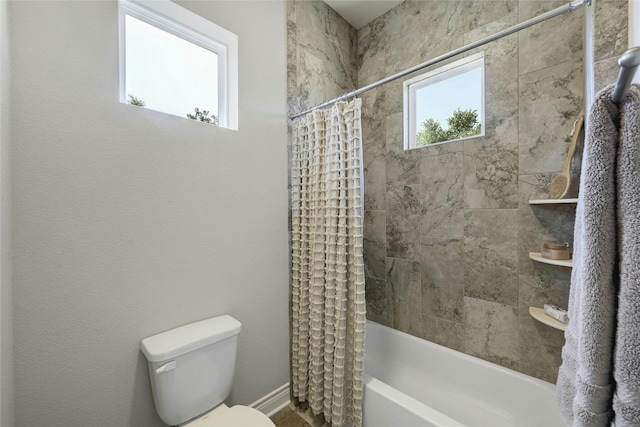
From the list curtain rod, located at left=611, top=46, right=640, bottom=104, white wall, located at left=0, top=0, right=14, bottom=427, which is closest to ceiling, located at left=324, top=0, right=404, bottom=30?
white wall, located at left=0, top=0, right=14, bottom=427

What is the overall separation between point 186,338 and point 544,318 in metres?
1.84

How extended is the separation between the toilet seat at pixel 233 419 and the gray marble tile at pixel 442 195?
5.04ft

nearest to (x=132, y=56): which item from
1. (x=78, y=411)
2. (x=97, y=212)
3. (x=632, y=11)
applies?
(x=97, y=212)

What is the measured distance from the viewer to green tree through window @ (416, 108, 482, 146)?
177cm

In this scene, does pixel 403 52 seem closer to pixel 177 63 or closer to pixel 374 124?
pixel 374 124

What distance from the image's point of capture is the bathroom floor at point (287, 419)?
1621 mm

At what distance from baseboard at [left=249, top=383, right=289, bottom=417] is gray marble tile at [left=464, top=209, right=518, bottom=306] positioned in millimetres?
1430

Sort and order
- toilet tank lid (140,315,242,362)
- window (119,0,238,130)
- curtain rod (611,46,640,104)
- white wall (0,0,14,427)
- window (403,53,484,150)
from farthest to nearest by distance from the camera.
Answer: window (403,53,484,150), window (119,0,238,130), toilet tank lid (140,315,242,362), white wall (0,0,14,427), curtain rod (611,46,640,104)

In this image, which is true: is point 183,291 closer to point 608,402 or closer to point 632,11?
point 608,402

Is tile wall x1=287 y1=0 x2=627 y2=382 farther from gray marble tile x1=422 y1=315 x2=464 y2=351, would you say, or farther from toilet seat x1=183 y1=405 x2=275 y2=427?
toilet seat x1=183 y1=405 x2=275 y2=427

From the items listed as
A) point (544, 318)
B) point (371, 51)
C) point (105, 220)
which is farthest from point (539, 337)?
point (371, 51)

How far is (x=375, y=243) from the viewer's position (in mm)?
2264

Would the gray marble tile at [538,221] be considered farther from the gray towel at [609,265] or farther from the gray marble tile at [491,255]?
the gray towel at [609,265]

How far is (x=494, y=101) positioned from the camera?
63.9 inches
